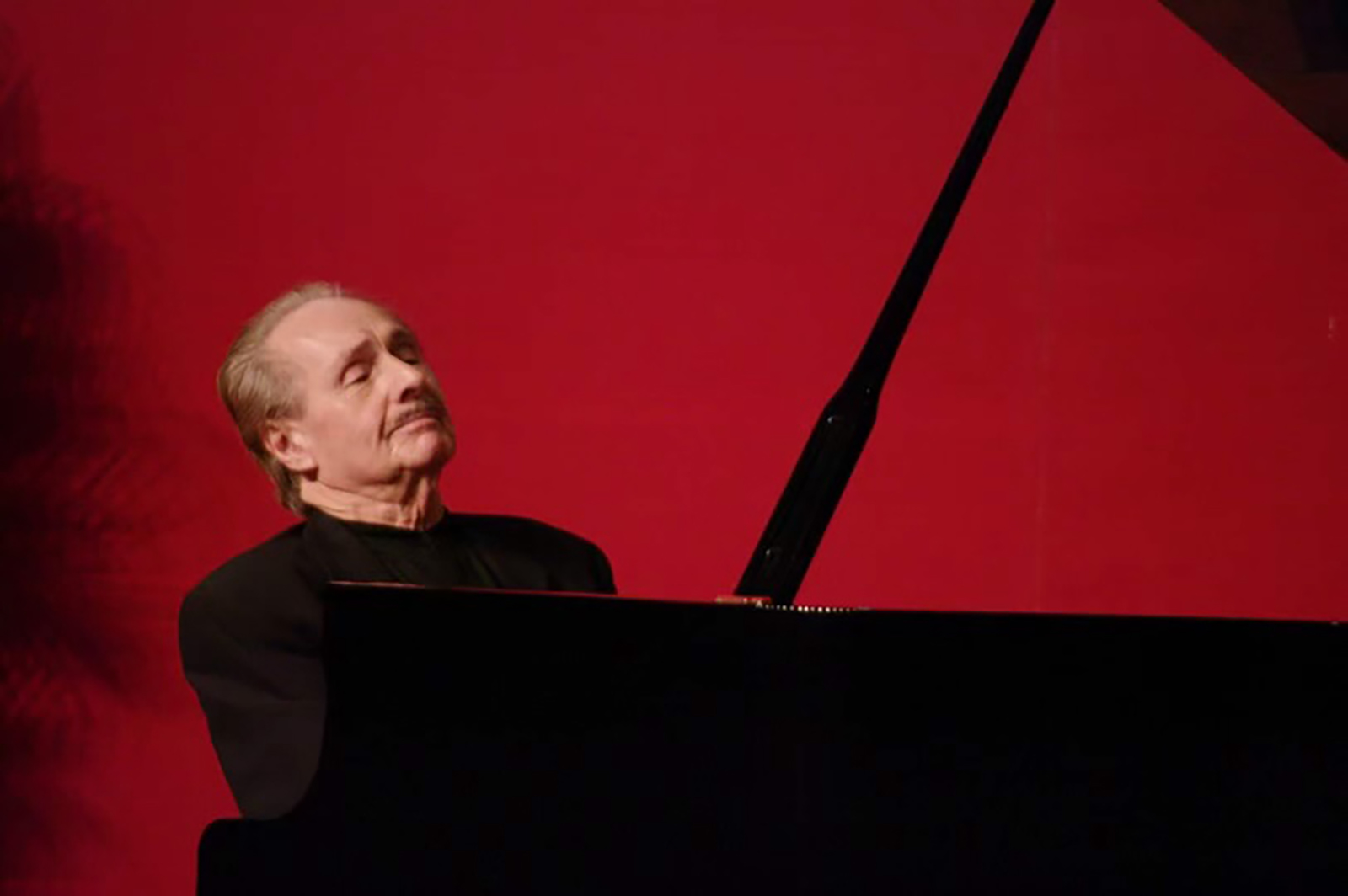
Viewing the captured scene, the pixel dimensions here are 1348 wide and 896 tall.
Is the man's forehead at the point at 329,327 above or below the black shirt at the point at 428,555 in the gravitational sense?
above

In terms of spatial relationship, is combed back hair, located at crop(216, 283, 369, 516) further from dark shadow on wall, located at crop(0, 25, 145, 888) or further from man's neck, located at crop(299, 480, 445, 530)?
dark shadow on wall, located at crop(0, 25, 145, 888)

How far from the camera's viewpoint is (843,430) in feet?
4.14

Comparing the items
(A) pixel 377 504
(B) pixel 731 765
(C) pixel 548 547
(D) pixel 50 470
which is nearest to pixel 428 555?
(A) pixel 377 504

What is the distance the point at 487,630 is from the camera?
3.05ft

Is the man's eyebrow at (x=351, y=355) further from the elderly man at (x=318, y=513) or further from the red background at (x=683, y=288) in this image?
the red background at (x=683, y=288)

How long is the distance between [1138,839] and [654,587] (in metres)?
1.41

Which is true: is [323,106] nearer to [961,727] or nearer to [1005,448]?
[1005,448]

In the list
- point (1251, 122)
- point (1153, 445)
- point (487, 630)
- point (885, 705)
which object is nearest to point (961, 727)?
point (885, 705)

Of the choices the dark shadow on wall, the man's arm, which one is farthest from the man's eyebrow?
the dark shadow on wall

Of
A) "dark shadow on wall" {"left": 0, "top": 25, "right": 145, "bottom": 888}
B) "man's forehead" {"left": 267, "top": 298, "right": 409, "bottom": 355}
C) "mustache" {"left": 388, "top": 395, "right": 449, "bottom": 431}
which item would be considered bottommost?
"dark shadow on wall" {"left": 0, "top": 25, "right": 145, "bottom": 888}

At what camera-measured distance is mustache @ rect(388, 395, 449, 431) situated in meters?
1.39

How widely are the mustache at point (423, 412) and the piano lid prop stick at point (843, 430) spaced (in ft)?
1.29

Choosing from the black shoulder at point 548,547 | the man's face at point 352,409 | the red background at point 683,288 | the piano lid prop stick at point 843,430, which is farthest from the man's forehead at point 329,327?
the red background at point 683,288

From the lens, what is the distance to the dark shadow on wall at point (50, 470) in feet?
7.54
